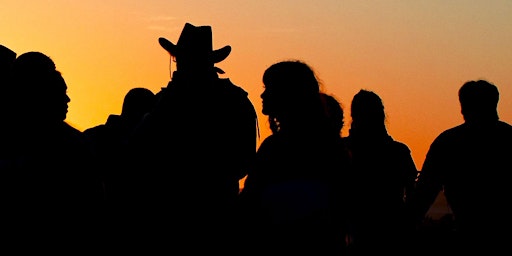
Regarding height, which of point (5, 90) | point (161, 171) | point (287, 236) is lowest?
point (287, 236)

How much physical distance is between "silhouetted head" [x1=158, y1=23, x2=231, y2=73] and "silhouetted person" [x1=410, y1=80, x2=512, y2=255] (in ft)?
6.79

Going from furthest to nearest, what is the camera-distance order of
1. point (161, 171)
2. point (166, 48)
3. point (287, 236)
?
point (166, 48)
point (161, 171)
point (287, 236)

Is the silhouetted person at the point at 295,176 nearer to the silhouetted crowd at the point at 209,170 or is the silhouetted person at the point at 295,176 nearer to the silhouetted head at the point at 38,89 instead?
the silhouetted crowd at the point at 209,170

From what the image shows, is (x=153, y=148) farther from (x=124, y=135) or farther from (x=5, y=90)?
(x=124, y=135)

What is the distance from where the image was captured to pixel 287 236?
7.71 meters

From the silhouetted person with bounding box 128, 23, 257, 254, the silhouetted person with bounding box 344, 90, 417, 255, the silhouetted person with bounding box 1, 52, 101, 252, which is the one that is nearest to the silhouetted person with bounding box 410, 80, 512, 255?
the silhouetted person with bounding box 344, 90, 417, 255

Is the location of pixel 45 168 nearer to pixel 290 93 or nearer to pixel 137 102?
pixel 290 93

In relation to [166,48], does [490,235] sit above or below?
below

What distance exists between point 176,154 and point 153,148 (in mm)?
154

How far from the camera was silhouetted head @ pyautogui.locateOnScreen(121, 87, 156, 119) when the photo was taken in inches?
431

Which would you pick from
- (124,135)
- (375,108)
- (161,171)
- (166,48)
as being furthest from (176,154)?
(375,108)

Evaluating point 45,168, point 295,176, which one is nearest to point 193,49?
point 295,176

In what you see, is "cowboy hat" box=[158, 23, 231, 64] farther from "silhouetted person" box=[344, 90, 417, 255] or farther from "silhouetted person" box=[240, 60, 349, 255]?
"silhouetted person" box=[344, 90, 417, 255]

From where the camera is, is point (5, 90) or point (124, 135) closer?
point (5, 90)
